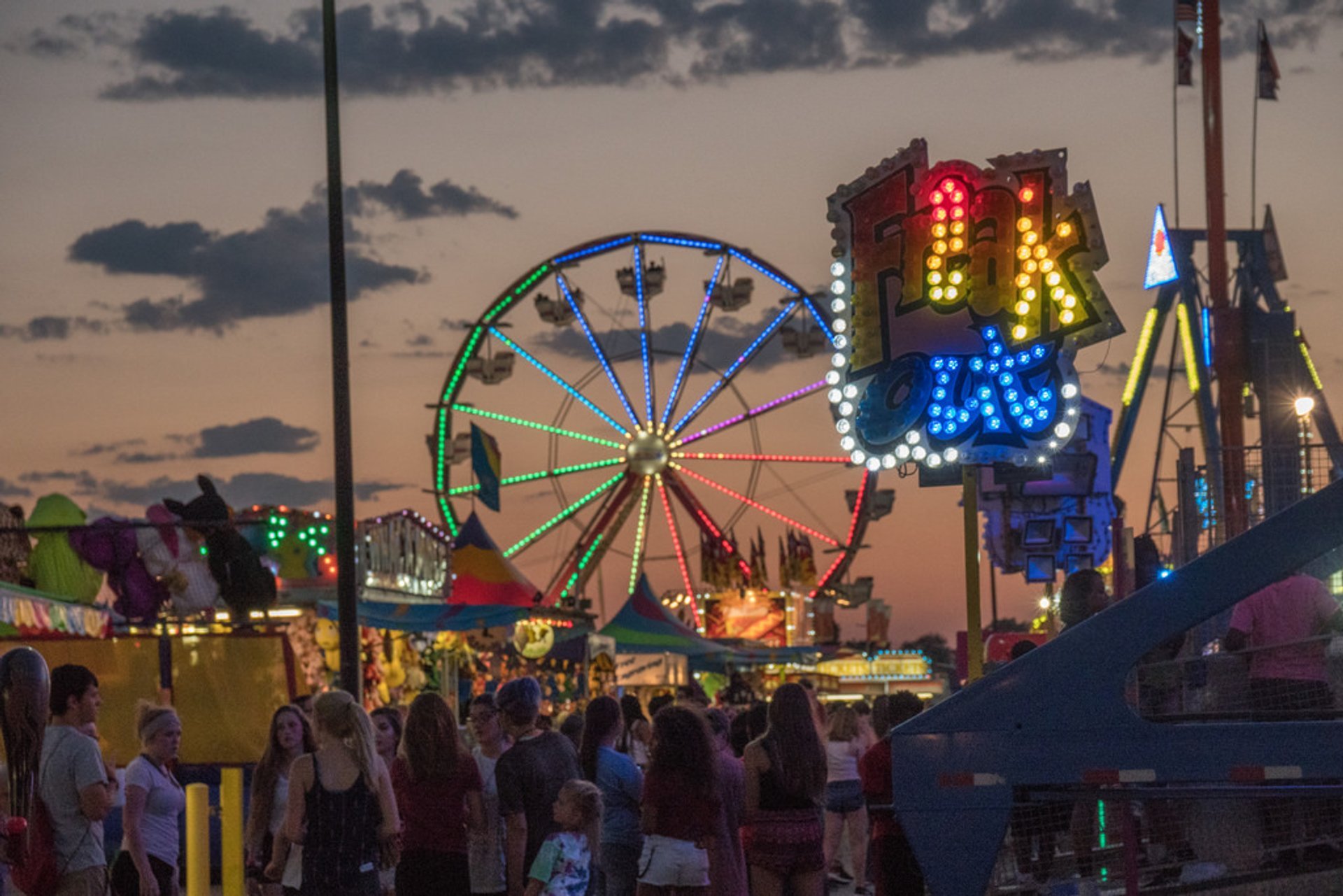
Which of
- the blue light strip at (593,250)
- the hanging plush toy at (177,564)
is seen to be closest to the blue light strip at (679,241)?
the blue light strip at (593,250)

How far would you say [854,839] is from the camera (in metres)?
13.7

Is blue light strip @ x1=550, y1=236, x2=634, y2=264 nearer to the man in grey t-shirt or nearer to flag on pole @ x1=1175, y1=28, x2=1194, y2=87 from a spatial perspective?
flag on pole @ x1=1175, y1=28, x2=1194, y2=87

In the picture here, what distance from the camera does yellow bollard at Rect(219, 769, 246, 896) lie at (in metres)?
11.4

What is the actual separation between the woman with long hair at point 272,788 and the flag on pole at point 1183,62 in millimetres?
19155

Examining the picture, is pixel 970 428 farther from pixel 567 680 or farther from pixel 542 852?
pixel 567 680

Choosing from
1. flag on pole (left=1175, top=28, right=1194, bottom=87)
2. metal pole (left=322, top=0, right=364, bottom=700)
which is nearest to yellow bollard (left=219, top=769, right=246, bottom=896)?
metal pole (left=322, top=0, right=364, bottom=700)

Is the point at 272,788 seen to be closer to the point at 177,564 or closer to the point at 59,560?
the point at 59,560

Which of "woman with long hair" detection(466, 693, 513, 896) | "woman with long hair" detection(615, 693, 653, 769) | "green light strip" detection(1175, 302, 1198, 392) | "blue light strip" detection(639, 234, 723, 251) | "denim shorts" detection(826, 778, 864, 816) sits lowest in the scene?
"denim shorts" detection(826, 778, 864, 816)

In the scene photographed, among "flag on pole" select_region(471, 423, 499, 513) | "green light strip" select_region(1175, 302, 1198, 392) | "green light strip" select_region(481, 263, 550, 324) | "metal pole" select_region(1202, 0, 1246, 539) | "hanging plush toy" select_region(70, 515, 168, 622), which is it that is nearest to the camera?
"hanging plush toy" select_region(70, 515, 168, 622)

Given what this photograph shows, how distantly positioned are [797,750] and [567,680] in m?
15.7

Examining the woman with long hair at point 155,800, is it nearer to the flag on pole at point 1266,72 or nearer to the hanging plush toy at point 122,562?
the hanging plush toy at point 122,562

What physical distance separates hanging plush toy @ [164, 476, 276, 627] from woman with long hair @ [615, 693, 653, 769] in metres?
4.07

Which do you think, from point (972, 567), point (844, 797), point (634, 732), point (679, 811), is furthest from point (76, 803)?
point (844, 797)

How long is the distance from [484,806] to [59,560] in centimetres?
972
